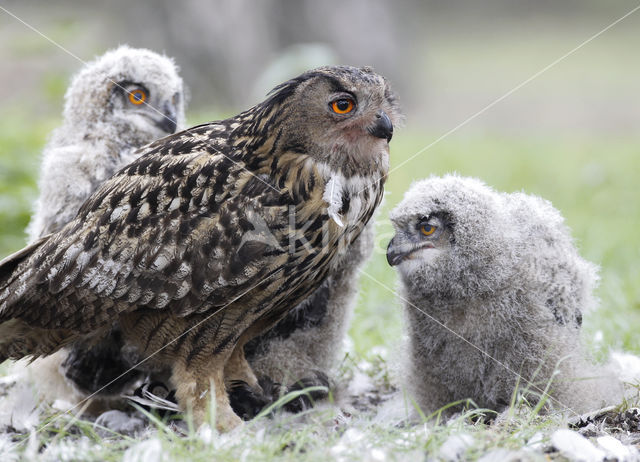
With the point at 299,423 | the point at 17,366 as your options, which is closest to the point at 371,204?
the point at 299,423

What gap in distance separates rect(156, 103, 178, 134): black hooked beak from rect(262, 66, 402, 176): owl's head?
1375 millimetres

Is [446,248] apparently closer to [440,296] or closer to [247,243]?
[440,296]

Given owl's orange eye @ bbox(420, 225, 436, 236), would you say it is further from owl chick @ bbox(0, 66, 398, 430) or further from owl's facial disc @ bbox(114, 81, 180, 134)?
owl's facial disc @ bbox(114, 81, 180, 134)

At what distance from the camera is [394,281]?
4.67 meters

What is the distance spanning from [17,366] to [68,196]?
3.57 feet

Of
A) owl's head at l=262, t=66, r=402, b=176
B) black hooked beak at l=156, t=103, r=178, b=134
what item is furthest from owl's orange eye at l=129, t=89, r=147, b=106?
owl's head at l=262, t=66, r=402, b=176

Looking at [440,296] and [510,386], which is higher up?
[440,296]

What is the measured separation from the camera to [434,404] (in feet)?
13.0

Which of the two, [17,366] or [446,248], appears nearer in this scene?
[446,248]

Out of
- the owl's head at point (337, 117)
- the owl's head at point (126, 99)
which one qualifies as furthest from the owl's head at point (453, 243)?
the owl's head at point (126, 99)

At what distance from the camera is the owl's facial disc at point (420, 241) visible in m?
3.77

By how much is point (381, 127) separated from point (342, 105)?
0.62ft

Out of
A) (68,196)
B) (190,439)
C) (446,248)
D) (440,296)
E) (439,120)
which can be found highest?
(439,120)

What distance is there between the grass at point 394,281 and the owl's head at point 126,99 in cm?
149
